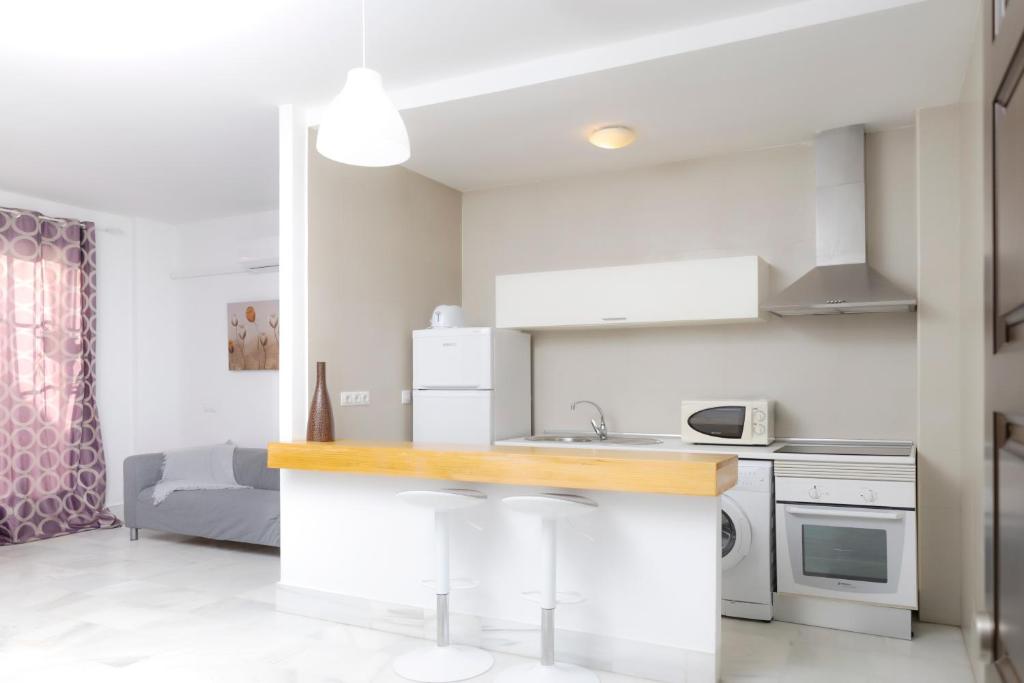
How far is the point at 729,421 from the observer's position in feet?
13.9

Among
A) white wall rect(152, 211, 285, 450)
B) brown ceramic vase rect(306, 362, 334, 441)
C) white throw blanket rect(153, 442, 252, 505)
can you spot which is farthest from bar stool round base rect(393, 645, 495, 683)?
white wall rect(152, 211, 285, 450)

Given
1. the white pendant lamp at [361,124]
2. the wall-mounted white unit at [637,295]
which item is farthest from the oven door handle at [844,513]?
the white pendant lamp at [361,124]

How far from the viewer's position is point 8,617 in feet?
12.8

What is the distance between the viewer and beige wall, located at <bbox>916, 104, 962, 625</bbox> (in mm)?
3795

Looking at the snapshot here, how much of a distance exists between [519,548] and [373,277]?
6.68ft

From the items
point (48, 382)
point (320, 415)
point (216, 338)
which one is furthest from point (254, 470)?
point (320, 415)

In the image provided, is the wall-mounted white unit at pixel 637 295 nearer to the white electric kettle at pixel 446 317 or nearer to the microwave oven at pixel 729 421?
the white electric kettle at pixel 446 317

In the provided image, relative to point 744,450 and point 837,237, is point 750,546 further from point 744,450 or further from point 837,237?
point 837,237

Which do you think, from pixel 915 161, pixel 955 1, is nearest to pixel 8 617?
pixel 955 1

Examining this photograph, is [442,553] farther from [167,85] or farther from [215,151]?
[215,151]

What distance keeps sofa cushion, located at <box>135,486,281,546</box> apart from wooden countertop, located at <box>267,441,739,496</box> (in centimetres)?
170

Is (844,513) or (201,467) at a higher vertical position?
(844,513)

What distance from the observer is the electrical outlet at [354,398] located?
4310mm

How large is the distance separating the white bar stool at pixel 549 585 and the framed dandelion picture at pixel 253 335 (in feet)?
13.4
